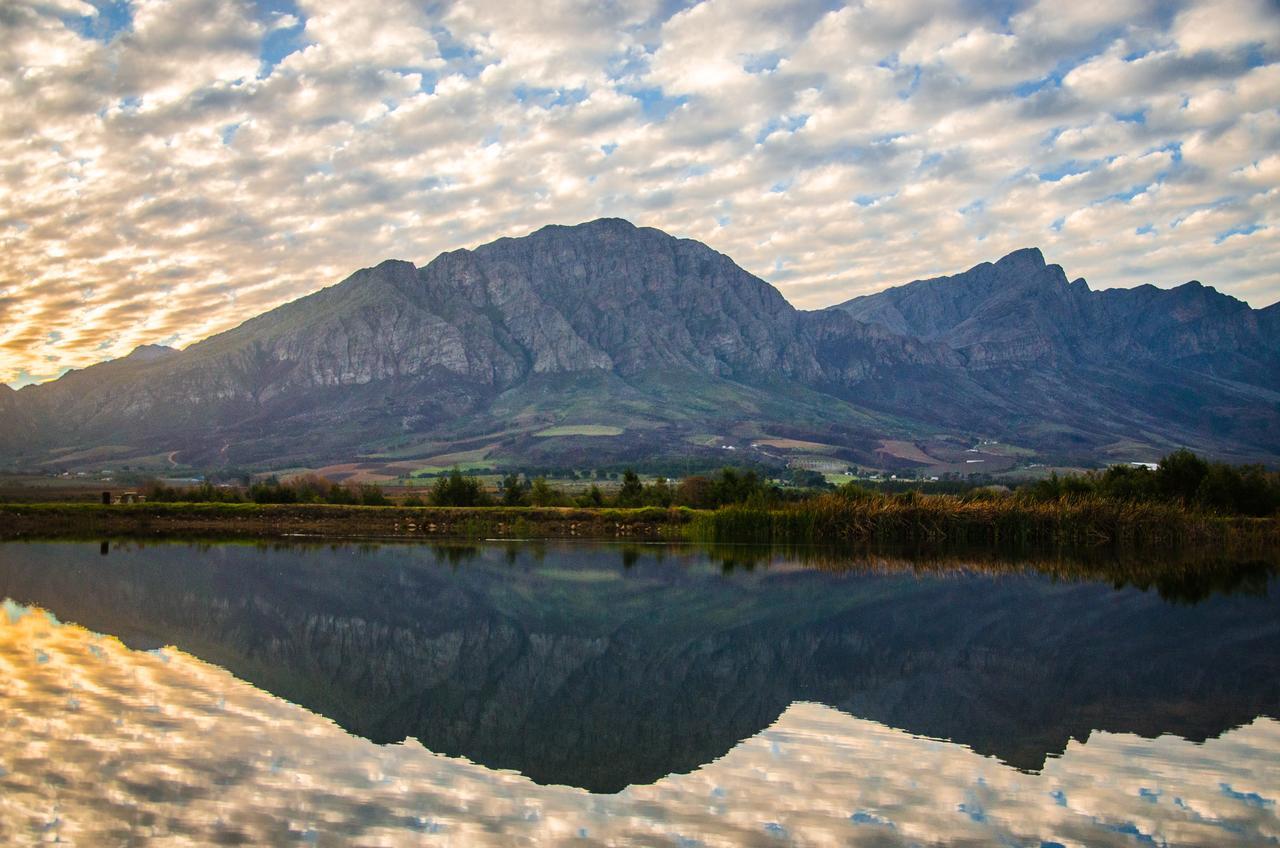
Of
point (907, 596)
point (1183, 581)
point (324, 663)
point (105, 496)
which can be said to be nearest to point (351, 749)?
point (324, 663)

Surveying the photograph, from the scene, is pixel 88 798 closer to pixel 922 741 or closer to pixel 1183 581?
pixel 922 741

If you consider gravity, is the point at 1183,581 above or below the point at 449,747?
below

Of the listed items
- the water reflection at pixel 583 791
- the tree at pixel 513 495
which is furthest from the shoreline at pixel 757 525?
the water reflection at pixel 583 791

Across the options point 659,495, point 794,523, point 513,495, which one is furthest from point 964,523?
point 513,495

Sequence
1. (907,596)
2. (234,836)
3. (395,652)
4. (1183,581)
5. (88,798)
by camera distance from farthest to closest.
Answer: (1183,581)
(907,596)
(395,652)
(88,798)
(234,836)

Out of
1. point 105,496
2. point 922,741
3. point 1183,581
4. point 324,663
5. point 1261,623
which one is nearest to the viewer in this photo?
point 922,741

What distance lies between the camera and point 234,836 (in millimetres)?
9070

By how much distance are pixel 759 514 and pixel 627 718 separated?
133 feet

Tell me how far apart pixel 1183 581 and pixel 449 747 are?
30.2 metres

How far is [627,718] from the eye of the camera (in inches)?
549

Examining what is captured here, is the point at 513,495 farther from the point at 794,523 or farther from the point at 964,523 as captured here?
the point at 964,523

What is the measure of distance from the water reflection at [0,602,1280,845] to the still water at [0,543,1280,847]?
0.14 feet

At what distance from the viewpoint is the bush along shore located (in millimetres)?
53594

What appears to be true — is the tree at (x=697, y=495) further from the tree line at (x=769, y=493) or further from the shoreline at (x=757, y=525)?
the shoreline at (x=757, y=525)
